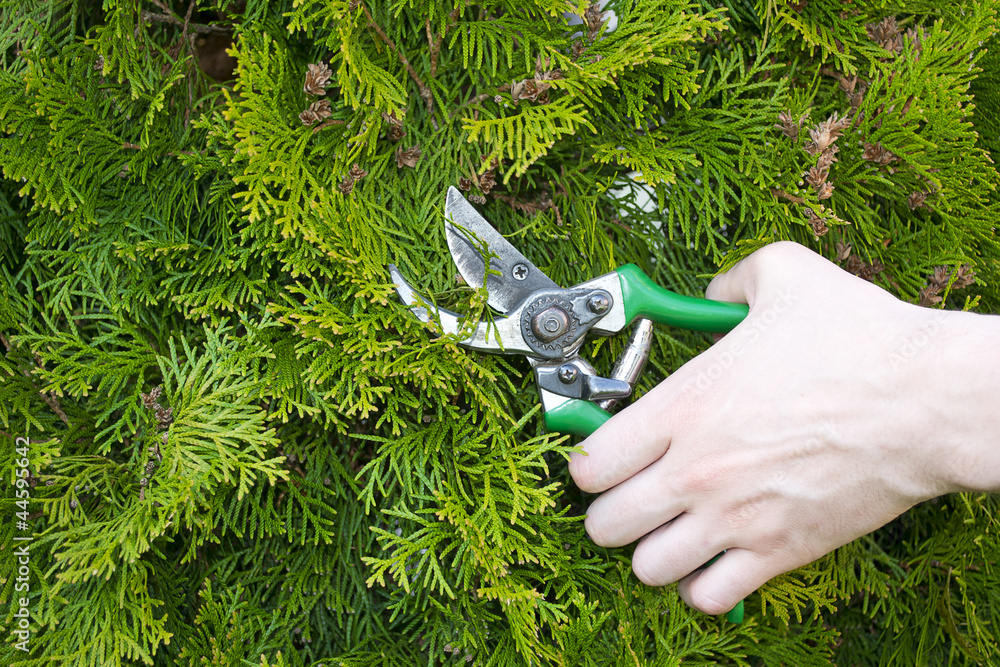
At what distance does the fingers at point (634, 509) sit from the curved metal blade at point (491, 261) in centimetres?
46

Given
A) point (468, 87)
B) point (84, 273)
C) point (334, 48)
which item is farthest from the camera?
point (468, 87)

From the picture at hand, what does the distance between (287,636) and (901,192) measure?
1.79 m

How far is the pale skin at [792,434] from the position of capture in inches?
48.9

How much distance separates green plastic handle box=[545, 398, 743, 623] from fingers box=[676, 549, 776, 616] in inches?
2.7

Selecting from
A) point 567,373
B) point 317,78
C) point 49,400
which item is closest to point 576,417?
point 567,373

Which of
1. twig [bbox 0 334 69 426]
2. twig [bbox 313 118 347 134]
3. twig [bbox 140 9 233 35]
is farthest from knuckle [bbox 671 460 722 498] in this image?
twig [bbox 140 9 233 35]

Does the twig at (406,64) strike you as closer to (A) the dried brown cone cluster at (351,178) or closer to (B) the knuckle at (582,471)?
(A) the dried brown cone cluster at (351,178)

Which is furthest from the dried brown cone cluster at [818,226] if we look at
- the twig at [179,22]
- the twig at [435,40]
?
the twig at [179,22]

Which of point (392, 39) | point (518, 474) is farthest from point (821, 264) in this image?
point (392, 39)

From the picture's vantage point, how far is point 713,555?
1.43 m

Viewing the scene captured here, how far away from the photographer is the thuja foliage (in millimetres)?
1386

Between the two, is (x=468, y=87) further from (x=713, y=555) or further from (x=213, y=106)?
(x=713, y=555)

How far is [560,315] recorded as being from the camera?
1415 mm

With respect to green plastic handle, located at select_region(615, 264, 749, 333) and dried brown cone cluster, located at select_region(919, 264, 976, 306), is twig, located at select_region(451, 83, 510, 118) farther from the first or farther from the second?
dried brown cone cluster, located at select_region(919, 264, 976, 306)
